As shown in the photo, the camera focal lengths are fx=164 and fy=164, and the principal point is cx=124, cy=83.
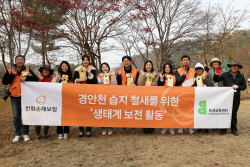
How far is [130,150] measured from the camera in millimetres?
3186

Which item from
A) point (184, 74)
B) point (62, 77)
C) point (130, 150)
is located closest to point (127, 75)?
point (184, 74)

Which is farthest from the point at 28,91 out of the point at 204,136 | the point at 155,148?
the point at 204,136

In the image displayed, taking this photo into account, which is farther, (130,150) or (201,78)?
(201,78)

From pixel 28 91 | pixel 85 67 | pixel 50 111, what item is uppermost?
pixel 85 67

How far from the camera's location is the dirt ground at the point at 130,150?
2727 mm

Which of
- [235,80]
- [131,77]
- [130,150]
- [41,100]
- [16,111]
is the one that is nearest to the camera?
[130,150]

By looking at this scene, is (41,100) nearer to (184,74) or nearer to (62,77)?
(62,77)

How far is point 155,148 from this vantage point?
327 cm

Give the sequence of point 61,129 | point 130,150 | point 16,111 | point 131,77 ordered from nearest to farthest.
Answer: point 130,150
point 16,111
point 61,129
point 131,77

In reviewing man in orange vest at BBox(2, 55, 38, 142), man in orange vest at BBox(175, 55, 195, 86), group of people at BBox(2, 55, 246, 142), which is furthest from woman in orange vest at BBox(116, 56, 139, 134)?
man in orange vest at BBox(2, 55, 38, 142)

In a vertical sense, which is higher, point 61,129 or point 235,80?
point 235,80

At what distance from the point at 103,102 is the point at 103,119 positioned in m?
0.40

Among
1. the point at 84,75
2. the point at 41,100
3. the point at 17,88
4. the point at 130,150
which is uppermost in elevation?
the point at 84,75

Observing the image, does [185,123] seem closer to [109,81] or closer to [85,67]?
[109,81]
